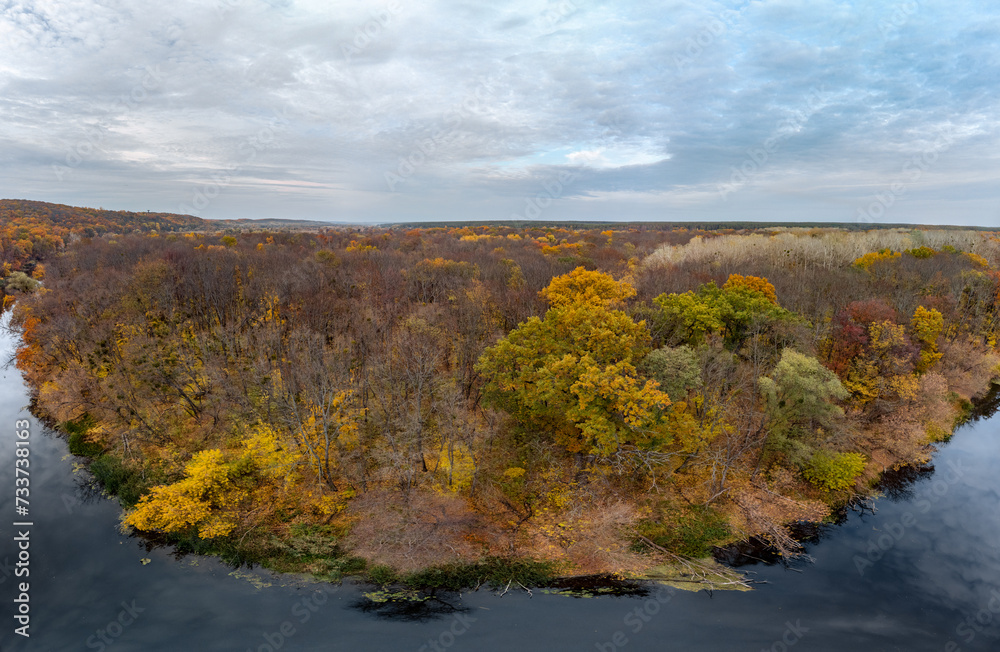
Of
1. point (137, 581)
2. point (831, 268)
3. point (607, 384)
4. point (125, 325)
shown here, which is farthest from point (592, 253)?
point (137, 581)

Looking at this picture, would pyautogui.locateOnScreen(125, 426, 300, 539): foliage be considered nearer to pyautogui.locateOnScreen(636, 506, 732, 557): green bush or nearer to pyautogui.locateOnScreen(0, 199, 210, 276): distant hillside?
pyautogui.locateOnScreen(636, 506, 732, 557): green bush

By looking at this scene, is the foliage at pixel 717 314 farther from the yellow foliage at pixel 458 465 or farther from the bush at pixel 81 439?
the bush at pixel 81 439

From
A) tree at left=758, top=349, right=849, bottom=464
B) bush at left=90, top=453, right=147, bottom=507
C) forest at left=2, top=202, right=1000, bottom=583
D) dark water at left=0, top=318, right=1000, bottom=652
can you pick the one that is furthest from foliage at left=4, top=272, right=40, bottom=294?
tree at left=758, top=349, right=849, bottom=464

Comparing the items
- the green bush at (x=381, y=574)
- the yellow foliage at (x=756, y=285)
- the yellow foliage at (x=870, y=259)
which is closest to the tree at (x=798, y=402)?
the yellow foliage at (x=756, y=285)

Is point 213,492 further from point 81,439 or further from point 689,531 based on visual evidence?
point 689,531

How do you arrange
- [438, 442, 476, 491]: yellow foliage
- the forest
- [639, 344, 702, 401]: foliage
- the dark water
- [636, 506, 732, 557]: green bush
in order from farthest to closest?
1. [438, 442, 476, 491]: yellow foliage
2. [639, 344, 702, 401]: foliage
3. the forest
4. [636, 506, 732, 557]: green bush
5. the dark water
